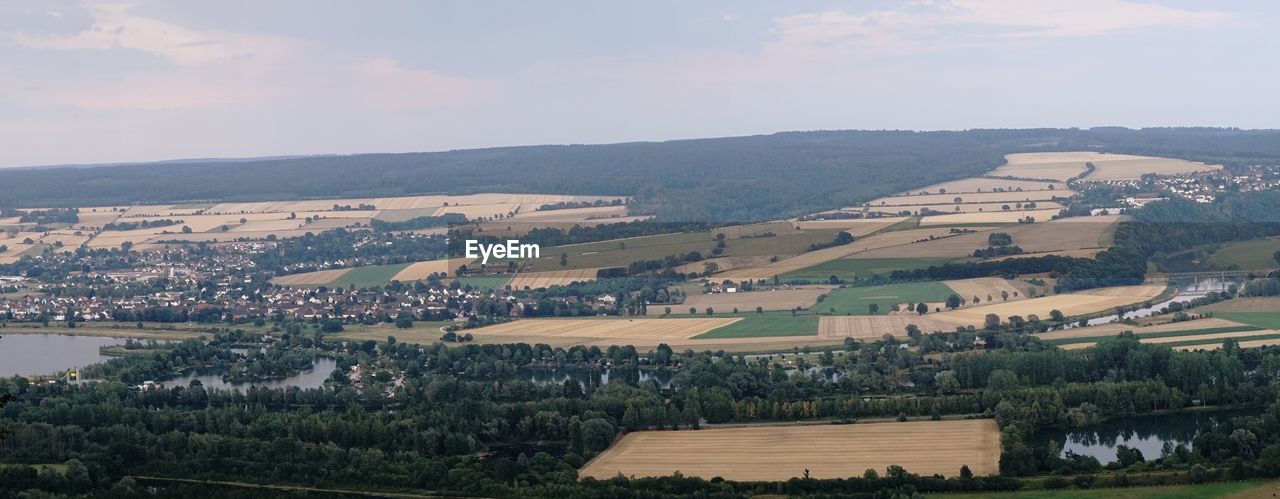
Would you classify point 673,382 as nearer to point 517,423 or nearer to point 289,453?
point 517,423

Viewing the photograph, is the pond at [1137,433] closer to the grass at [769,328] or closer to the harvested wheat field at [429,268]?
the grass at [769,328]

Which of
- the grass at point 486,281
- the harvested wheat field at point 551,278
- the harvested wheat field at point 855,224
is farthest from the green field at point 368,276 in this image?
the harvested wheat field at point 855,224

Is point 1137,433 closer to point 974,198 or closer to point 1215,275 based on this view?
point 1215,275

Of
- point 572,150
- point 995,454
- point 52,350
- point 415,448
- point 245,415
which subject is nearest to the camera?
point 995,454

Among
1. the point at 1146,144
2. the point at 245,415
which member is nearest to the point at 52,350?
the point at 245,415

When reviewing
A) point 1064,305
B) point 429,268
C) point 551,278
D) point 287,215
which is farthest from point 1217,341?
point 287,215

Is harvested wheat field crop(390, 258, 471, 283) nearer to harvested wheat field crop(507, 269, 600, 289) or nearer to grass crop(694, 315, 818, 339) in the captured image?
harvested wheat field crop(507, 269, 600, 289)
